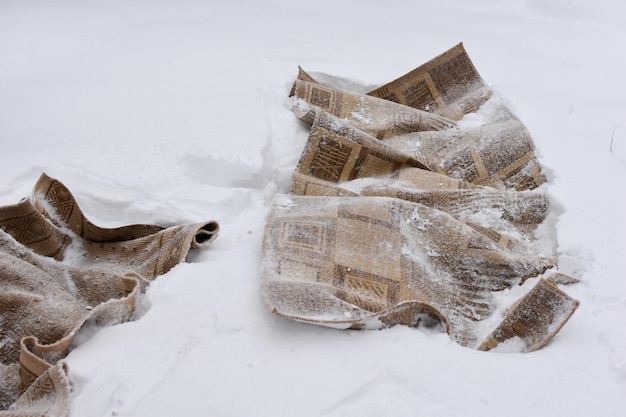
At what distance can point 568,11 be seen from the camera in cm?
374

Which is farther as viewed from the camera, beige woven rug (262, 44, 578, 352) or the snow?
beige woven rug (262, 44, 578, 352)

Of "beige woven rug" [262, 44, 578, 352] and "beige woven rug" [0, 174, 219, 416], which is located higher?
"beige woven rug" [262, 44, 578, 352]

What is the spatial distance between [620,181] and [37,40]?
7.94 ft

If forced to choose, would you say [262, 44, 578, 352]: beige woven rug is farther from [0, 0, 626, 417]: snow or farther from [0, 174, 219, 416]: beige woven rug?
[0, 174, 219, 416]: beige woven rug

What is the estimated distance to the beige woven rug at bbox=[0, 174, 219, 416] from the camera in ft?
4.49

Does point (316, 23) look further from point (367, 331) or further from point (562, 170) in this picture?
point (367, 331)

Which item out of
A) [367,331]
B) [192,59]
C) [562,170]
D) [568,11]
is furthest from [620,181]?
[568,11]

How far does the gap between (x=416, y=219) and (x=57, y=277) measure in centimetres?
100

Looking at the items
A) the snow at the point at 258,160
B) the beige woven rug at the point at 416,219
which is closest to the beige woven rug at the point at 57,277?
the snow at the point at 258,160

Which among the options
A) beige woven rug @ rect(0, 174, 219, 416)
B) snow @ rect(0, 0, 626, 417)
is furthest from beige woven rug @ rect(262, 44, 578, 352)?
beige woven rug @ rect(0, 174, 219, 416)

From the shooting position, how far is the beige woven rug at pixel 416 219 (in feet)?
5.05

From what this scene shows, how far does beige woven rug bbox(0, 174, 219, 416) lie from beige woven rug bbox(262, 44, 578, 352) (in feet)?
1.11

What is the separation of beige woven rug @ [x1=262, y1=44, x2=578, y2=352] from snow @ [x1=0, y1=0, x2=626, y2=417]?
0.21ft

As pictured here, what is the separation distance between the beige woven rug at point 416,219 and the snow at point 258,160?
6cm
